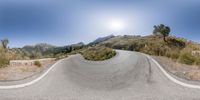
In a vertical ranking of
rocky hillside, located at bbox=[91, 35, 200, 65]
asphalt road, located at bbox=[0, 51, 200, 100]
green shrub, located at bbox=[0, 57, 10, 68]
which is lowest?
asphalt road, located at bbox=[0, 51, 200, 100]

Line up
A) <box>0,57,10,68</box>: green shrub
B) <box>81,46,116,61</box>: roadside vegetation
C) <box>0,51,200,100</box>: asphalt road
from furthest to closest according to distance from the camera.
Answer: <box>81,46,116,61</box>: roadside vegetation → <box>0,57,10,68</box>: green shrub → <box>0,51,200,100</box>: asphalt road

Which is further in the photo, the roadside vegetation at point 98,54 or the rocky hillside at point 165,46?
the roadside vegetation at point 98,54

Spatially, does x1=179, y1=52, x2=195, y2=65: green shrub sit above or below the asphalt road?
above

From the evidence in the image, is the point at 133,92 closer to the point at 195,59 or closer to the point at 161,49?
the point at 195,59

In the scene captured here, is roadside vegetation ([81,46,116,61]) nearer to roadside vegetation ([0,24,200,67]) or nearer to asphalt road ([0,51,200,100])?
roadside vegetation ([0,24,200,67])

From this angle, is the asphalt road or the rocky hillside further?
the rocky hillside

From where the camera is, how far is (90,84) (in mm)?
9164

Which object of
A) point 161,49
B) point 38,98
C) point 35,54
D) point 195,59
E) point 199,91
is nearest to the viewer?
point 38,98

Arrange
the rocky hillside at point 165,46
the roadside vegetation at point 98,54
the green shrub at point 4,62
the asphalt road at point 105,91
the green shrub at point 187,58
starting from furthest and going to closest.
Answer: the roadside vegetation at point 98,54
the rocky hillside at point 165,46
the green shrub at point 187,58
the green shrub at point 4,62
the asphalt road at point 105,91

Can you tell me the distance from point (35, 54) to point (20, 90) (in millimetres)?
13402

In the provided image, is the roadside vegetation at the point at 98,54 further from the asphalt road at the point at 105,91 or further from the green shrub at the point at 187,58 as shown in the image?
the asphalt road at the point at 105,91

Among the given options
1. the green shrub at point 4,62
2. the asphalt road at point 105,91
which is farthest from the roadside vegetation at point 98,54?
the asphalt road at point 105,91

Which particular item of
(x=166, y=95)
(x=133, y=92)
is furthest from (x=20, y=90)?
(x=166, y=95)

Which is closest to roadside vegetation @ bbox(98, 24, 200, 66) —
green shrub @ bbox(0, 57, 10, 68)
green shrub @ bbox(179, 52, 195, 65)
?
green shrub @ bbox(179, 52, 195, 65)
